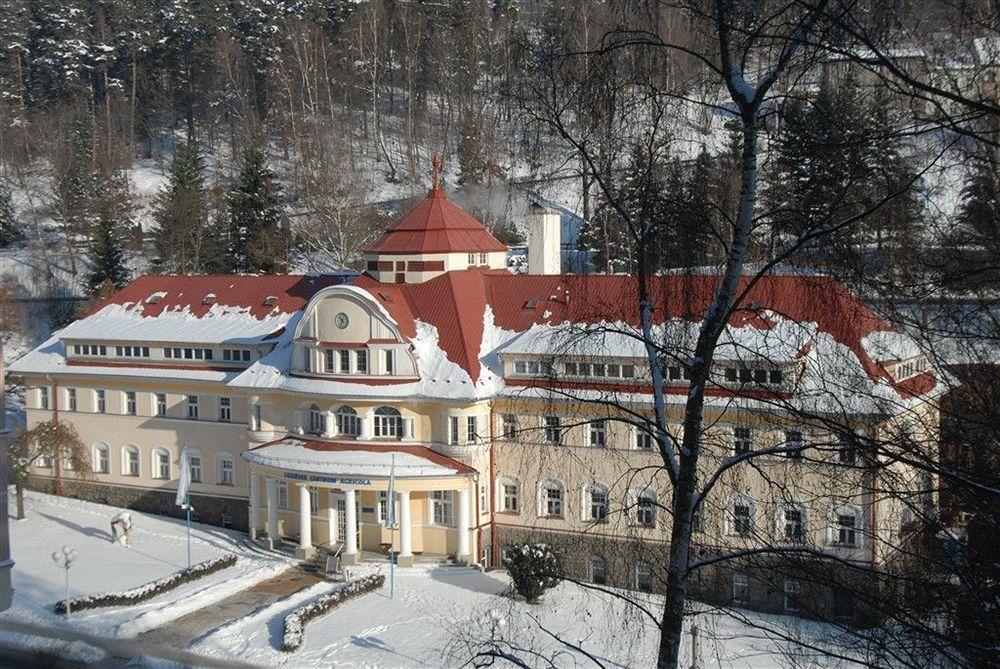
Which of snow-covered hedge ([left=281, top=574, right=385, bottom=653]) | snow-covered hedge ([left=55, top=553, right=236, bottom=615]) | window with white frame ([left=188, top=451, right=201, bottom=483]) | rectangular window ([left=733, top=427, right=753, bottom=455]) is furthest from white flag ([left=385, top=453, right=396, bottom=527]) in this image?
rectangular window ([left=733, top=427, right=753, bottom=455])

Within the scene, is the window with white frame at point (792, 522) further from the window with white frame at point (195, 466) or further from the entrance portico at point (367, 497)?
the window with white frame at point (195, 466)

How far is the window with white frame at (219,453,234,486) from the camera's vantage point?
32.0 metres

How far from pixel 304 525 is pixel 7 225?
37.1 meters

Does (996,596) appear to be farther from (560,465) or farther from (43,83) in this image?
(43,83)

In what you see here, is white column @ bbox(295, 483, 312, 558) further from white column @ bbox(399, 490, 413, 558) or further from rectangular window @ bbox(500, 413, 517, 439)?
rectangular window @ bbox(500, 413, 517, 439)

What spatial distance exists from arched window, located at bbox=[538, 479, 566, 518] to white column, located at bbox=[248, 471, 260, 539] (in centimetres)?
797

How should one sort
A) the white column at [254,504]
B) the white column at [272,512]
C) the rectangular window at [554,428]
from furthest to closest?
the white column at [254,504], the white column at [272,512], the rectangular window at [554,428]

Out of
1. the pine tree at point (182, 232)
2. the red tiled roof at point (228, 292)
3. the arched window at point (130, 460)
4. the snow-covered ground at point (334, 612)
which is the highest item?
the pine tree at point (182, 232)

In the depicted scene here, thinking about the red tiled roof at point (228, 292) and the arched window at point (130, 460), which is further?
the arched window at point (130, 460)

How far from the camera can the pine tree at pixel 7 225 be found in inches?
2238

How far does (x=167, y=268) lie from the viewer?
49594 millimetres

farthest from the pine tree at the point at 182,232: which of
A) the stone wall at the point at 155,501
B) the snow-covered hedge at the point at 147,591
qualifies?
the snow-covered hedge at the point at 147,591

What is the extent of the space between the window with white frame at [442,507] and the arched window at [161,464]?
32.5ft

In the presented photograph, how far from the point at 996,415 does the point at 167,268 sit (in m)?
45.8
